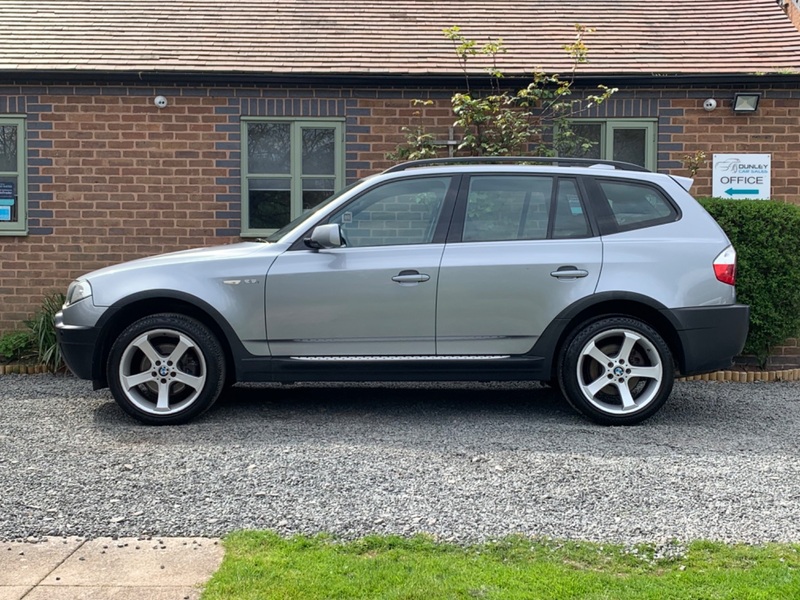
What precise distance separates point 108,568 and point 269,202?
6.24 metres

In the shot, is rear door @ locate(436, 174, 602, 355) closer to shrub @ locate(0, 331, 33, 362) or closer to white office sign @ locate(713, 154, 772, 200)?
white office sign @ locate(713, 154, 772, 200)

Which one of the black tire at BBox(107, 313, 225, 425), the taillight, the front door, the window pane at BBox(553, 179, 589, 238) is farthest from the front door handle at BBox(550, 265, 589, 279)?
the black tire at BBox(107, 313, 225, 425)

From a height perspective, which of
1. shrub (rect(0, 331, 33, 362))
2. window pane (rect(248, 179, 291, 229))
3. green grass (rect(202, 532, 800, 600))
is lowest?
green grass (rect(202, 532, 800, 600))

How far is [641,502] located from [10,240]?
738 cm

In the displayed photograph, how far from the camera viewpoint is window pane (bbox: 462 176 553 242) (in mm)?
5977

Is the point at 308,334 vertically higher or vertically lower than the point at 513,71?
lower

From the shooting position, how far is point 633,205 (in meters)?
6.07

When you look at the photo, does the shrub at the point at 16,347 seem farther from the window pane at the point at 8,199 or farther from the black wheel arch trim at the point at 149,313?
the black wheel arch trim at the point at 149,313

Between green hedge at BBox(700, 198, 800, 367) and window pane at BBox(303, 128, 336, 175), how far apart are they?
3898 millimetres

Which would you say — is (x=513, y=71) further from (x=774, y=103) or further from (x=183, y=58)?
(x=183, y=58)

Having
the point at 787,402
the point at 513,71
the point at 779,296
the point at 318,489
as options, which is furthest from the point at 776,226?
the point at 318,489

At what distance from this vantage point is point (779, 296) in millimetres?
7793

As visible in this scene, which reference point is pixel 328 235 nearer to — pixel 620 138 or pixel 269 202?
pixel 269 202

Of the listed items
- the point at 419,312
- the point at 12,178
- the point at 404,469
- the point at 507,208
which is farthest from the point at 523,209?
the point at 12,178
